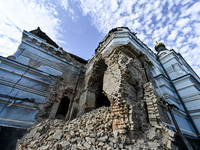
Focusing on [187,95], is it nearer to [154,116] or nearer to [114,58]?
[154,116]

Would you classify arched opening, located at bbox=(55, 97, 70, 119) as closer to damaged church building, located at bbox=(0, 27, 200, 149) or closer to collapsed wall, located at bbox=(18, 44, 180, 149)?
damaged church building, located at bbox=(0, 27, 200, 149)

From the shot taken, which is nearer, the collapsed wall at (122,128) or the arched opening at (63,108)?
the collapsed wall at (122,128)

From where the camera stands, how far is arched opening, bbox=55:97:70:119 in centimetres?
566

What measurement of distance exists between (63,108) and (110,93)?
4362mm

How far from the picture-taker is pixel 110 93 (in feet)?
11.1

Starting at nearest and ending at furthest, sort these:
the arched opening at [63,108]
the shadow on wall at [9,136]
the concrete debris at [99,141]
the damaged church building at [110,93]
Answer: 1. the concrete debris at [99,141]
2. the damaged church building at [110,93]
3. the shadow on wall at [9,136]
4. the arched opening at [63,108]

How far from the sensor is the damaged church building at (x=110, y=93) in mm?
2812

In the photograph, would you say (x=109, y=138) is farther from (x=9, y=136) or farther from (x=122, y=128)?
(x=9, y=136)

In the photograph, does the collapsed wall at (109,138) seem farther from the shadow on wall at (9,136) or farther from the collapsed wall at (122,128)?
the shadow on wall at (9,136)

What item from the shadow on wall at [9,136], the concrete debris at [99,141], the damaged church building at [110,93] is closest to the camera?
the concrete debris at [99,141]

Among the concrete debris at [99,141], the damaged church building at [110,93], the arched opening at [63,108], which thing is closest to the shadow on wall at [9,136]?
the damaged church building at [110,93]

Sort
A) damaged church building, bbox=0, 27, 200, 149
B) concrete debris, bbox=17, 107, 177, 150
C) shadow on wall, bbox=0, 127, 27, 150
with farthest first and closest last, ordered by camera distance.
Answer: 1. shadow on wall, bbox=0, 127, 27, 150
2. damaged church building, bbox=0, 27, 200, 149
3. concrete debris, bbox=17, 107, 177, 150

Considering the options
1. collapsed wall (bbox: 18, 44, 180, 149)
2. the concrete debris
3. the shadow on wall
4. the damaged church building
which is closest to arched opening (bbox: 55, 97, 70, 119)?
the damaged church building

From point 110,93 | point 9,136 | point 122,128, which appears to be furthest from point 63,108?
point 122,128
